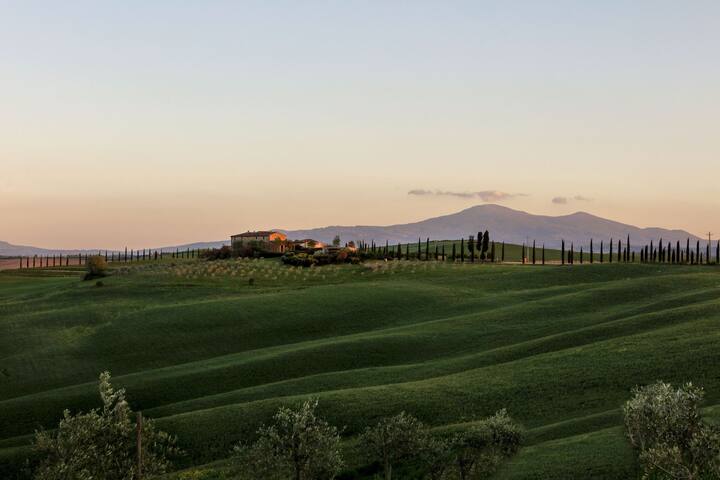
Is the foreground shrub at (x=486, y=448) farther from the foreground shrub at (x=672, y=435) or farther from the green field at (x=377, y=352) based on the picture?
the foreground shrub at (x=672, y=435)

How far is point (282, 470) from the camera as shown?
3497 centimetres

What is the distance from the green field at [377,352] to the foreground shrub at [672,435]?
3.88m

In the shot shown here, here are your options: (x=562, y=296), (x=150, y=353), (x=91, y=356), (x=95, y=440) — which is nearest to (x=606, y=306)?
(x=562, y=296)

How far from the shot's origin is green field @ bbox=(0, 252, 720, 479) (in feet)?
162

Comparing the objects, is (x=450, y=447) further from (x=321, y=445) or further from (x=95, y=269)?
(x=95, y=269)

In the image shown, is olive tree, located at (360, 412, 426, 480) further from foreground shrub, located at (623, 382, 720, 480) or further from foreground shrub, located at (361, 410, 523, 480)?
foreground shrub, located at (623, 382, 720, 480)

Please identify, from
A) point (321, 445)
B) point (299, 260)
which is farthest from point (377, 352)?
point (299, 260)

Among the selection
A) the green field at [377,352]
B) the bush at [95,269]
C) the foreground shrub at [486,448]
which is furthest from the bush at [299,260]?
the foreground shrub at [486,448]

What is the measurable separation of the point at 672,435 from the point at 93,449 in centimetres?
2753

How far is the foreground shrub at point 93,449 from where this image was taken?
3428 centimetres

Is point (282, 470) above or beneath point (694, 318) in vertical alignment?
beneath

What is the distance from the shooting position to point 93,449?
35531 millimetres

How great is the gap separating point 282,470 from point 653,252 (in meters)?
162

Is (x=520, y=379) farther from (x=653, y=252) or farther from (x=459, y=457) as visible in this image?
(x=653, y=252)
